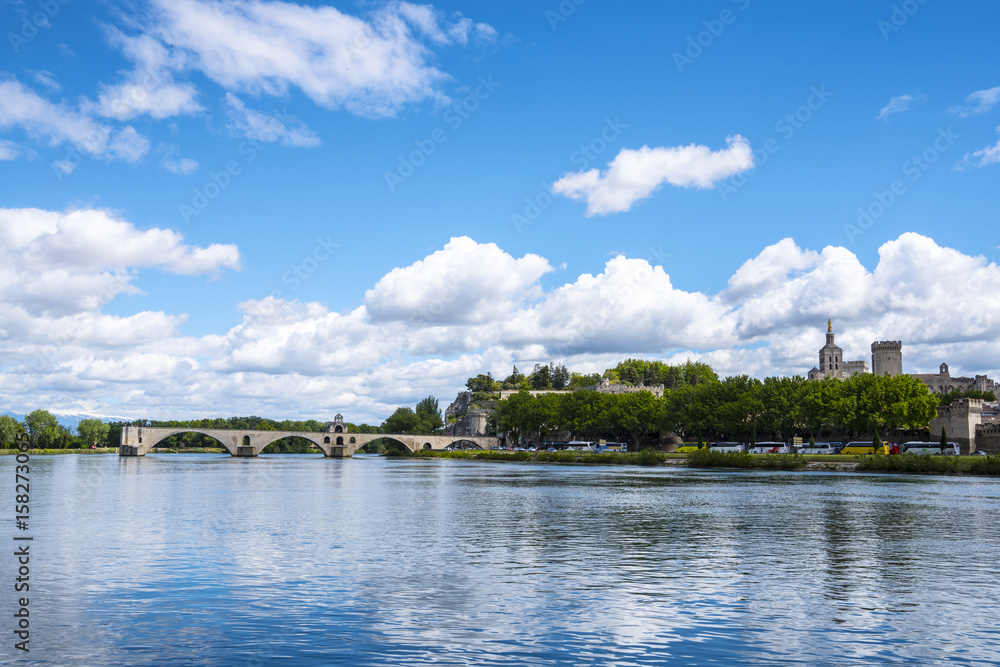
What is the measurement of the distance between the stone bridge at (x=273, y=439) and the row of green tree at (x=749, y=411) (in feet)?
70.0

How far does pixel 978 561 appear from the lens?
78.3 feet

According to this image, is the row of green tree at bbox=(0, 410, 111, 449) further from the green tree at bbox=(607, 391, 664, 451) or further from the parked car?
the parked car

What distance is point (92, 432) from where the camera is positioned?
178375 mm

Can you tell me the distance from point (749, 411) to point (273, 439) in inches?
3757

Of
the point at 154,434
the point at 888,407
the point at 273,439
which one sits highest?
the point at 888,407

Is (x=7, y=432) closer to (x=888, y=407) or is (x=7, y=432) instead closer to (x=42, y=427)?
(x=42, y=427)

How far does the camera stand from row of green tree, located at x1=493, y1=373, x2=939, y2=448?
9781 centimetres

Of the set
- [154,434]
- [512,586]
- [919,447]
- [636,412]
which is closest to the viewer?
[512,586]

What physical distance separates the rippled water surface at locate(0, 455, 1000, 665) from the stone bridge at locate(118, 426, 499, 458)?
368 feet

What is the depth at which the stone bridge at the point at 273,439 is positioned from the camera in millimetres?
144750

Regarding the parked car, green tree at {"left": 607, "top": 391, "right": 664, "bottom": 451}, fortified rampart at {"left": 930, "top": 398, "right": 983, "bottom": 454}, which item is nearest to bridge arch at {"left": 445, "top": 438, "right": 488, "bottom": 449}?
green tree at {"left": 607, "top": 391, "right": 664, "bottom": 451}

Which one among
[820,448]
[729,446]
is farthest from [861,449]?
[729,446]

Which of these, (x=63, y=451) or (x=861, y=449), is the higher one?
(x=861, y=449)

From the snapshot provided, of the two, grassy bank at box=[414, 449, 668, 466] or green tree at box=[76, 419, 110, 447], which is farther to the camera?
green tree at box=[76, 419, 110, 447]
